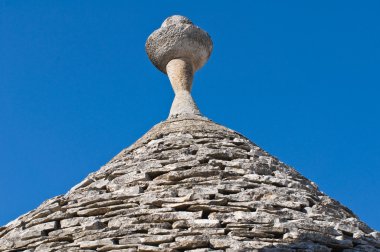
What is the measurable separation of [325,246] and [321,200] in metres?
1.58

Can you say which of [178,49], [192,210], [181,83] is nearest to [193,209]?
[192,210]

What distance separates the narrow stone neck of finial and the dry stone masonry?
5.58 feet

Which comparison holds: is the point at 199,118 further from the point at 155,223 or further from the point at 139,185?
the point at 155,223

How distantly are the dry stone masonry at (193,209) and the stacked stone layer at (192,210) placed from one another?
0.03ft

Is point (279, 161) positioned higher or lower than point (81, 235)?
higher

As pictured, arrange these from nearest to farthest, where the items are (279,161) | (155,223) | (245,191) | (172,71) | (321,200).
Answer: (155,223), (245,191), (321,200), (279,161), (172,71)

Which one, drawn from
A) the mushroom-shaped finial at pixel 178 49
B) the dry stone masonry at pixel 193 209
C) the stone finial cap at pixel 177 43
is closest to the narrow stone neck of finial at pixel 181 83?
the mushroom-shaped finial at pixel 178 49

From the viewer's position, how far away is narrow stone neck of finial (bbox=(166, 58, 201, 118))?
42.5 ft

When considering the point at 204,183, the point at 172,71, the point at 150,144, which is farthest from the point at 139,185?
the point at 172,71

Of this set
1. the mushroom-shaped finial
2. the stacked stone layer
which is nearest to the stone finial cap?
the mushroom-shaped finial

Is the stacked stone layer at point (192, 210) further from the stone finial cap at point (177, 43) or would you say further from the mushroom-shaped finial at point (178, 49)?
the stone finial cap at point (177, 43)

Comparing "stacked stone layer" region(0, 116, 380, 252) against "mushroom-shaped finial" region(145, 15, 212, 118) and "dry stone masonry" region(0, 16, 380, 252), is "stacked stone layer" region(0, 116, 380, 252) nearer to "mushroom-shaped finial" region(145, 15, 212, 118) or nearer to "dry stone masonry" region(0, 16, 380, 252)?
"dry stone masonry" region(0, 16, 380, 252)

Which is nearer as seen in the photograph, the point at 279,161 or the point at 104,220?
the point at 104,220

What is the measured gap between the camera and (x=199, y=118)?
12.2m
